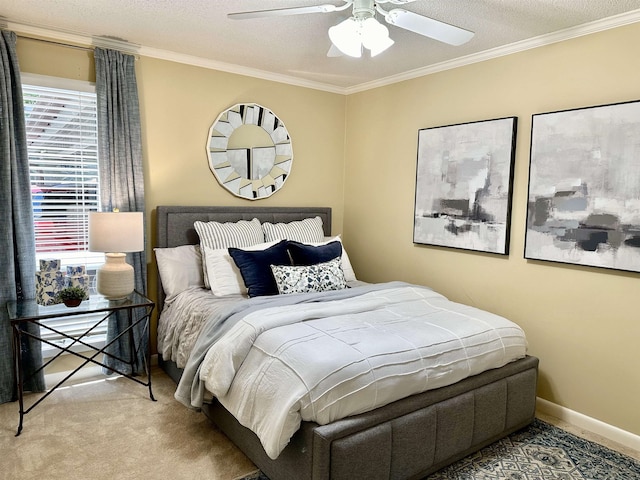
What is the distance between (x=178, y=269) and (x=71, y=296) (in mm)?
778

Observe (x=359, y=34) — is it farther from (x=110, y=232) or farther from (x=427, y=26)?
(x=110, y=232)

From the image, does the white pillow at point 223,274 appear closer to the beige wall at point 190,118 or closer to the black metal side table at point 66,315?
the black metal side table at point 66,315

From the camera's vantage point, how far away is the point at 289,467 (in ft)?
6.77

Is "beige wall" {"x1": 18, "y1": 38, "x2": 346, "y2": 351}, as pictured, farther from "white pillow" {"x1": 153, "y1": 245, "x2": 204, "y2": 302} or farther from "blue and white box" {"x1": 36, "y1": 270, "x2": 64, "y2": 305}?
"blue and white box" {"x1": 36, "y1": 270, "x2": 64, "y2": 305}

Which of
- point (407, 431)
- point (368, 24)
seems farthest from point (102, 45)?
point (407, 431)

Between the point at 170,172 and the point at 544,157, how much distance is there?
2.76 meters

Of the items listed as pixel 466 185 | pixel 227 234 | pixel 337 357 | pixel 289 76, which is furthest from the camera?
pixel 289 76

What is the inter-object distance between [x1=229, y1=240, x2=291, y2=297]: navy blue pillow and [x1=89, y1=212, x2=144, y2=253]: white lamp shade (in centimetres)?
71

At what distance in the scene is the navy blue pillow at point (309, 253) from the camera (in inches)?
138

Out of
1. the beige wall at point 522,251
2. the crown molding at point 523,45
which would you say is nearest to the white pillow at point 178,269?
the beige wall at point 522,251

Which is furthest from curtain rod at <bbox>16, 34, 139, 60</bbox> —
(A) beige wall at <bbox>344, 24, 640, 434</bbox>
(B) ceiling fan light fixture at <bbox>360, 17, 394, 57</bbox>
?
(A) beige wall at <bbox>344, 24, 640, 434</bbox>

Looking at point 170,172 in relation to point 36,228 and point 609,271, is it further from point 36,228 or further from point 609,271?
point 609,271

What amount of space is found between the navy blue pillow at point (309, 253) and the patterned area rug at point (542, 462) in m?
1.57

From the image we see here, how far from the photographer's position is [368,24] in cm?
220
